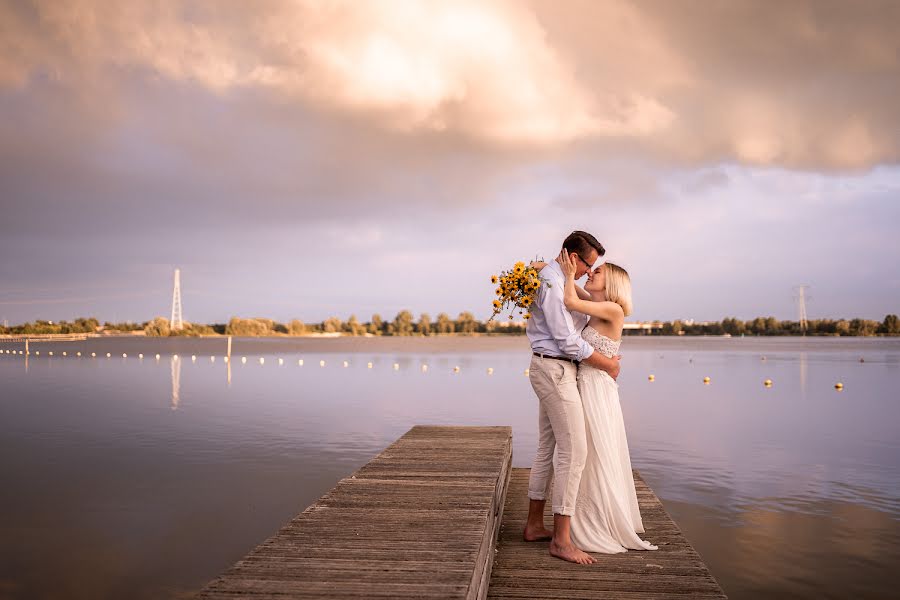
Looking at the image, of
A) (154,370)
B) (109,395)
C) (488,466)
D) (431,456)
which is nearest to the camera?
(488,466)

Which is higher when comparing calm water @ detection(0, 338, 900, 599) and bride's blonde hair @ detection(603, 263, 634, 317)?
bride's blonde hair @ detection(603, 263, 634, 317)

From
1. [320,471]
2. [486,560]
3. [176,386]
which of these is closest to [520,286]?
[486,560]

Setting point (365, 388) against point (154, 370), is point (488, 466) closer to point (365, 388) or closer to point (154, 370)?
point (365, 388)

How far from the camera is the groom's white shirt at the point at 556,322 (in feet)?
18.5

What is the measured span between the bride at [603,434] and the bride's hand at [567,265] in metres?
0.44

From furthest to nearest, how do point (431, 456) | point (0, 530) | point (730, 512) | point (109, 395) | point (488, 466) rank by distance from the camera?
point (109, 395) → point (730, 512) → point (0, 530) → point (431, 456) → point (488, 466)

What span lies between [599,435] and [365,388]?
33.1m

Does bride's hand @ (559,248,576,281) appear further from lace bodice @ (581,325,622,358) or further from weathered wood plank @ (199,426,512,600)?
weathered wood plank @ (199,426,512,600)

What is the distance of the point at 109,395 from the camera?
34094 mm

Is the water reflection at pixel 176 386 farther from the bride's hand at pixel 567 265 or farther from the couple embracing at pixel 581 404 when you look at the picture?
the bride's hand at pixel 567 265

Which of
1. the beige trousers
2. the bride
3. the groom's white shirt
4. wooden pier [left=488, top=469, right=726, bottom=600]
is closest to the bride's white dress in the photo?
the bride

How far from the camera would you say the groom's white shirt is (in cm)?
565

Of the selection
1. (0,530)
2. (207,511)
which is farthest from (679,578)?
(0,530)

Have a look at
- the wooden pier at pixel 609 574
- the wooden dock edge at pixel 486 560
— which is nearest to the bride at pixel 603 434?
the wooden pier at pixel 609 574
